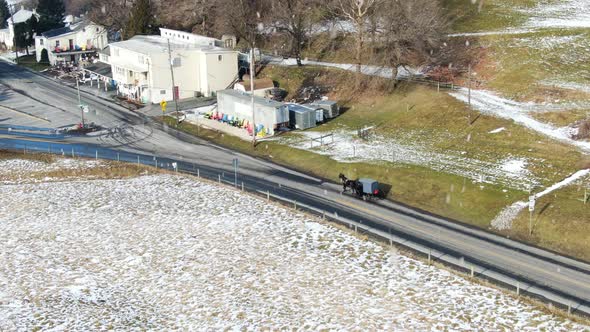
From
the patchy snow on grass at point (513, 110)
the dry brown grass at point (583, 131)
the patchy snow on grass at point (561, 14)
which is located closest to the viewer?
the dry brown grass at point (583, 131)

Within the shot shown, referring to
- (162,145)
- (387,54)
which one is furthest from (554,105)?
(162,145)

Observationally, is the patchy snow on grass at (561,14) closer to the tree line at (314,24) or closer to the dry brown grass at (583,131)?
the tree line at (314,24)

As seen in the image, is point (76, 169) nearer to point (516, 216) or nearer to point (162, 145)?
point (162, 145)

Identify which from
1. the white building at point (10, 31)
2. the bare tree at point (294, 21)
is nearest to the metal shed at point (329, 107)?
the bare tree at point (294, 21)

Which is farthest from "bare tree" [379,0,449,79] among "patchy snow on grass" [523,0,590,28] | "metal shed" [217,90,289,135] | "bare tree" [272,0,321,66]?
"patchy snow on grass" [523,0,590,28]

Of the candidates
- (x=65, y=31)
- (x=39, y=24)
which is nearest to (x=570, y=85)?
(x=65, y=31)

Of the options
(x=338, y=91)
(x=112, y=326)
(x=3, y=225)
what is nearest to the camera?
(x=112, y=326)
